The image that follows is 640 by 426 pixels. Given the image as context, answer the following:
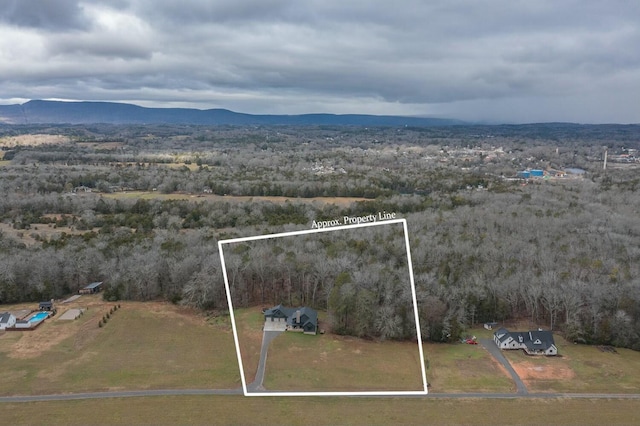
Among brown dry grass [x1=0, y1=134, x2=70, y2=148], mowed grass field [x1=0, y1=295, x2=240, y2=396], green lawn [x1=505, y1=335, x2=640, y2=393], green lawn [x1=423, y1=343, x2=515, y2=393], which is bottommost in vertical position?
green lawn [x1=505, y1=335, x2=640, y2=393]

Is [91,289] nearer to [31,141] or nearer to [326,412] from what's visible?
[326,412]

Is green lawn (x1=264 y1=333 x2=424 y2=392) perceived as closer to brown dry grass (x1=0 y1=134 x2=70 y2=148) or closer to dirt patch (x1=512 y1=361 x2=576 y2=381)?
dirt patch (x1=512 y1=361 x2=576 y2=381)

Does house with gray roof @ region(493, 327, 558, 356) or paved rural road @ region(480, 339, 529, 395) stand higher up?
house with gray roof @ region(493, 327, 558, 356)

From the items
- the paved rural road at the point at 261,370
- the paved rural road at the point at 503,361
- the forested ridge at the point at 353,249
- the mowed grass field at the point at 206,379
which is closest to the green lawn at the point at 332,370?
the paved rural road at the point at 261,370

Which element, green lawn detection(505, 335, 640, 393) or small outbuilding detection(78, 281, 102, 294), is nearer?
green lawn detection(505, 335, 640, 393)

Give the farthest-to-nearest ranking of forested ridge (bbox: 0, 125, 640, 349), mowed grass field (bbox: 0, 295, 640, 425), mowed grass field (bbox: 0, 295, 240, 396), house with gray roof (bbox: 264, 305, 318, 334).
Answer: forested ridge (bbox: 0, 125, 640, 349), mowed grass field (bbox: 0, 295, 240, 396), mowed grass field (bbox: 0, 295, 640, 425), house with gray roof (bbox: 264, 305, 318, 334)

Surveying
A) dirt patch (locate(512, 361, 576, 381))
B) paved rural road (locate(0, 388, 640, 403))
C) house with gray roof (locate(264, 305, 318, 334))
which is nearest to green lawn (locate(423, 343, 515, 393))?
paved rural road (locate(0, 388, 640, 403))

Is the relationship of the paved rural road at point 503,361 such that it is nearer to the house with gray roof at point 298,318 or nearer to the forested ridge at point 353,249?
the forested ridge at point 353,249
